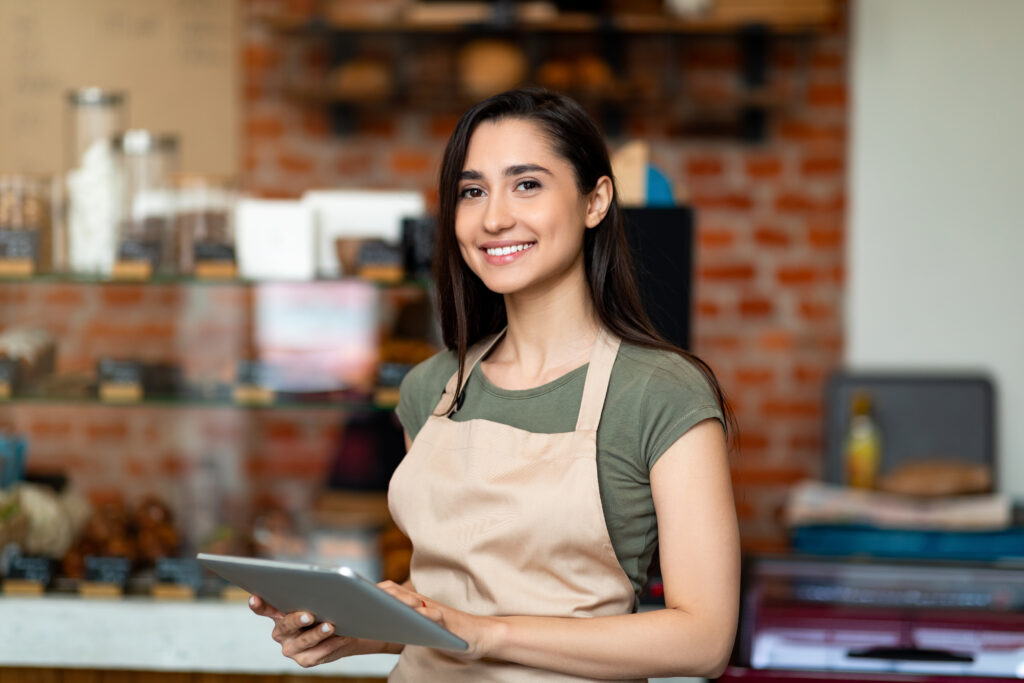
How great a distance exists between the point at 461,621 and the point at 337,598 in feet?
0.44

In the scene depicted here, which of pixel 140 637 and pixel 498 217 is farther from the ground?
pixel 498 217

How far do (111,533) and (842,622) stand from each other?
1.26m

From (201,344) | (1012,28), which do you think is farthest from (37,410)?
(1012,28)

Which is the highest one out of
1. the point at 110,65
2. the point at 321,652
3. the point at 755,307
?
the point at 110,65

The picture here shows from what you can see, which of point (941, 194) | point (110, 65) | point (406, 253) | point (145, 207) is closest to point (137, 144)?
point (145, 207)

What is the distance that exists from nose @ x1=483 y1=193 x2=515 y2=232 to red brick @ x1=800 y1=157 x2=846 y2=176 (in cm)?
211

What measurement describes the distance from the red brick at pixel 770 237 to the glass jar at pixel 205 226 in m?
1.64

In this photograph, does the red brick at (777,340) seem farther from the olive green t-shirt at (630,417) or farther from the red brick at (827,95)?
the olive green t-shirt at (630,417)

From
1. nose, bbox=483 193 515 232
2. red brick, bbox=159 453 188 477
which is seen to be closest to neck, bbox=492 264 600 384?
nose, bbox=483 193 515 232

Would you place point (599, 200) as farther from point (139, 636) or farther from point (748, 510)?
point (748, 510)

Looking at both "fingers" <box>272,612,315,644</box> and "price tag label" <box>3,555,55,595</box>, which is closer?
"fingers" <box>272,612,315,644</box>

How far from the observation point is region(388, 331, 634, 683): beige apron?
121 cm

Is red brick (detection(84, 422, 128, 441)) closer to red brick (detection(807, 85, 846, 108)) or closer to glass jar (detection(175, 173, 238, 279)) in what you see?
glass jar (detection(175, 173, 238, 279))

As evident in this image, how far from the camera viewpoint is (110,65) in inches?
131
